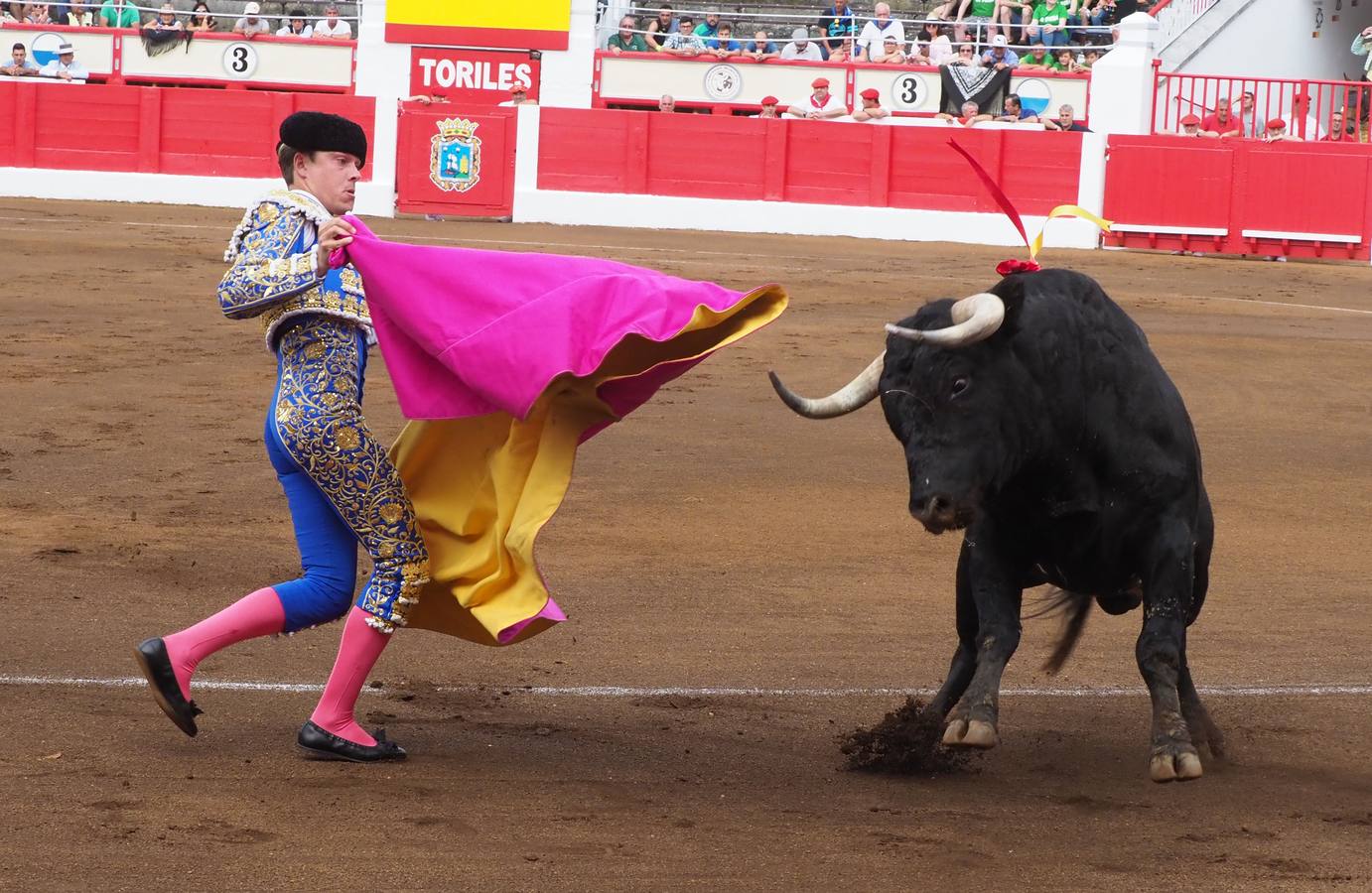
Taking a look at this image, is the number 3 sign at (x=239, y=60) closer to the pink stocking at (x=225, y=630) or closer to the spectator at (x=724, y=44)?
the spectator at (x=724, y=44)

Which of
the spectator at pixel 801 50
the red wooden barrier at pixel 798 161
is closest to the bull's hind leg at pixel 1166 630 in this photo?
the red wooden barrier at pixel 798 161

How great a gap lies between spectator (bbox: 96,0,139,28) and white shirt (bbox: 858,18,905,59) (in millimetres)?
9259

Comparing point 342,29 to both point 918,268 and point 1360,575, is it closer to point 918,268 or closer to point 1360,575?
point 918,268

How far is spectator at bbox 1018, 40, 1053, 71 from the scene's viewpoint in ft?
65.9

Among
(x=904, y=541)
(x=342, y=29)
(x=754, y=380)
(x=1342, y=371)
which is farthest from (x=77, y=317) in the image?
(x=342, y=29)

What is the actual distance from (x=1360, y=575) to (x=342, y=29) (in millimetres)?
18738

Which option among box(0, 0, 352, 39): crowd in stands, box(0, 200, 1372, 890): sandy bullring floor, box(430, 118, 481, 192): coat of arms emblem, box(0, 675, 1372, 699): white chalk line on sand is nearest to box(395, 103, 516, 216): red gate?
box(430, 118, 481, 192): coat of arms emblem

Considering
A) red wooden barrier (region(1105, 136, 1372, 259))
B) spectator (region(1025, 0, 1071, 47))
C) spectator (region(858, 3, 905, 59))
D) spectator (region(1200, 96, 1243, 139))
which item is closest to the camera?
red wooden barrier (region(1105, 136, 1372, 259))

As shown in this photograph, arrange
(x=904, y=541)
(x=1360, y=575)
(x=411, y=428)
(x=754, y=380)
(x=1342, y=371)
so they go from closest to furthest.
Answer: (x=411, y=428), (x=1360, y=575), (x=904, y=541), (x=754, y=380), (x=1342, y=371)

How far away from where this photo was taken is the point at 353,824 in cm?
337

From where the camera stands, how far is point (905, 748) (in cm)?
386

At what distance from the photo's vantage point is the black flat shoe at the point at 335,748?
378cm

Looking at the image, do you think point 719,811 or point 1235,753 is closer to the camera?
point 719,811

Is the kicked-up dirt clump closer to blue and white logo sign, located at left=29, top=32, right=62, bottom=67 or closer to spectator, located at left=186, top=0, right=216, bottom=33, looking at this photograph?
blue and white logo sign, located at left=29, top=32, right=62, bottom=67
